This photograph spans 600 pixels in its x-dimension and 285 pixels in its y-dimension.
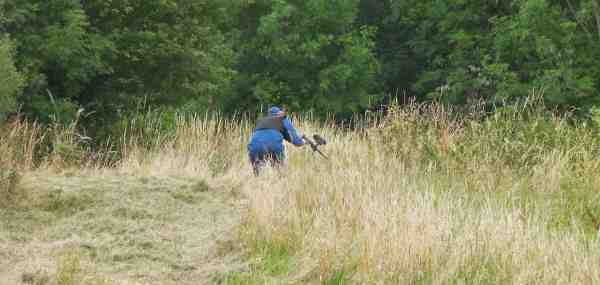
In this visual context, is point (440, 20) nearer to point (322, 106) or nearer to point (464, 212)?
point (322, 106)

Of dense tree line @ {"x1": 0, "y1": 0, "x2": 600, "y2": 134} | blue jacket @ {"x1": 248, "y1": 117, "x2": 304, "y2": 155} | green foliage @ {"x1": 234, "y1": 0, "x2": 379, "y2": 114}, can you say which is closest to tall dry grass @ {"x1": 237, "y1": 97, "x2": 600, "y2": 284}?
blue jacket @ {"x1": 248, "y1": 117, "x2": 304, "y2": 155}

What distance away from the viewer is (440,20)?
98.0 ft

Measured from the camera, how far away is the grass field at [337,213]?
5.67 meters

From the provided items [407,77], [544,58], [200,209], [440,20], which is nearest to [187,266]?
[200,209]

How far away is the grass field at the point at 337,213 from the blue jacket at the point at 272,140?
0.34 metres

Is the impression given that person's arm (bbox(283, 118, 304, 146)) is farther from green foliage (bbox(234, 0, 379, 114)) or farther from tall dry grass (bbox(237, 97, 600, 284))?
green foliage (bbox(234, 0, 379, 114))

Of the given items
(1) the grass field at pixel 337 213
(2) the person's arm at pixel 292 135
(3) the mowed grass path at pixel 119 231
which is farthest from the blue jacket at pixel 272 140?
(3) the mowed grass path at pixel 119 231

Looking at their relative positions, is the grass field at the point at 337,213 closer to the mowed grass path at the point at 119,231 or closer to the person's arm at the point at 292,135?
the mowed grass path at the point at 119,231

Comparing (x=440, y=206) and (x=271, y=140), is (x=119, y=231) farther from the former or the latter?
(x=271, y=140)

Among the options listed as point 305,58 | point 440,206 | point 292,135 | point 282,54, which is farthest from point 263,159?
point 305,58

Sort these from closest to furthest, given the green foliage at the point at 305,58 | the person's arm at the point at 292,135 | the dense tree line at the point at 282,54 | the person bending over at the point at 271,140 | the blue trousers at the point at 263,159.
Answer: the blue trousers at the point at 263,159 → the person bending over at the point at 271,140 → the person's arm at the point at 292,135 → the dense tree line at the point at 282,54 → the green foliage at the point at 305,58

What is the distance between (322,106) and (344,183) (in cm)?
2077

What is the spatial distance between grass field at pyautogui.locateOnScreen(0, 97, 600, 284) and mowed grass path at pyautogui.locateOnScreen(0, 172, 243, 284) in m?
0.02

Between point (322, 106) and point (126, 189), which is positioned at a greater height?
point (126, 189)
